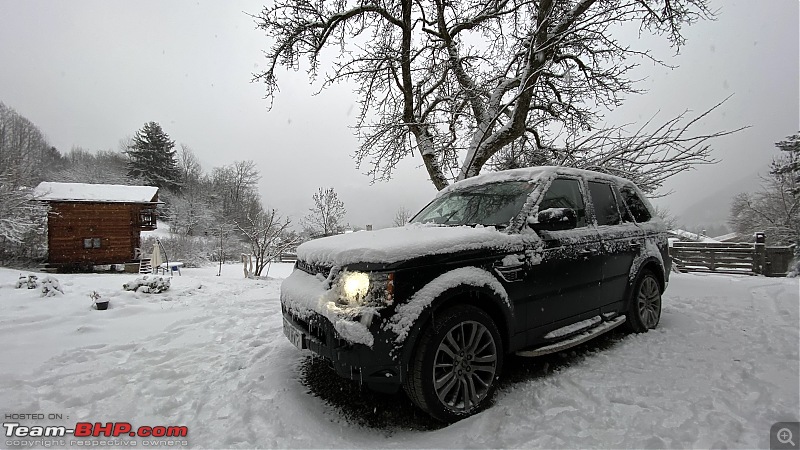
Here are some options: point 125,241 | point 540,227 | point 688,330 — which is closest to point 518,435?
point 540,227

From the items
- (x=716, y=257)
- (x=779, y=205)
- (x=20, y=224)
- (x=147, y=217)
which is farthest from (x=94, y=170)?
(x=779, y=205)

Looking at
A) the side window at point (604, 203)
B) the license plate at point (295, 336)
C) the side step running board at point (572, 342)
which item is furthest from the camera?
the side window at point (604, 203)

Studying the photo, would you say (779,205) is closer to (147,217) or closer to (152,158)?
(147,217)

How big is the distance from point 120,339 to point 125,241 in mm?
28141

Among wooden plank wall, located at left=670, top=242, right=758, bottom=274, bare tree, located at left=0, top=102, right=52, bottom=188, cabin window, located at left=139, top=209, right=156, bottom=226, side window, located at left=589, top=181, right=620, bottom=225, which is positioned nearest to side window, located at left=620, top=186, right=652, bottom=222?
side window, located at left=589, top=181, right=620, bottom=225

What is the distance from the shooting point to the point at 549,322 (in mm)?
3023

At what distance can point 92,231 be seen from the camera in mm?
24984

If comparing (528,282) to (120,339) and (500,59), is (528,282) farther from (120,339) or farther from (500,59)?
(500,59)

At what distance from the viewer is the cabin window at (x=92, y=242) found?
24672 mm

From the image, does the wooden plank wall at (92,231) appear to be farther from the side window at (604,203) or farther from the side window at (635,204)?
the side window at (635,204)

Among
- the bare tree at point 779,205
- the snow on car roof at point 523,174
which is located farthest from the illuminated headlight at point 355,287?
the bare tree at point 779,205

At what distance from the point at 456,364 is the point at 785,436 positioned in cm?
194

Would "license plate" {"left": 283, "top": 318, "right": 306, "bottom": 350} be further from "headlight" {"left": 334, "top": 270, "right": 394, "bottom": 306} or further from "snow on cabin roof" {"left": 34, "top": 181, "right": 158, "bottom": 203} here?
"snow on cabin roof" {"left": 34, "top": 181, "right": 158, "bottom": 203}

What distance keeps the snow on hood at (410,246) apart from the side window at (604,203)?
1319 millimetres
